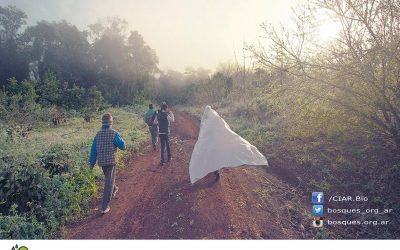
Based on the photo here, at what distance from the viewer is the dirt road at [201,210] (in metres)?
4.88

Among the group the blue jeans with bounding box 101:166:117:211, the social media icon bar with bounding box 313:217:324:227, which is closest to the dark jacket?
the blue jeans with bounding box 101:166:117:211

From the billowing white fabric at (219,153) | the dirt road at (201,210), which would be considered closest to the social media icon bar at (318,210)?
the dirt road at (201,210)

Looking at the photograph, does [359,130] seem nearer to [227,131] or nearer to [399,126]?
[399,126]

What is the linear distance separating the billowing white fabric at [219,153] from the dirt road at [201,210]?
1.21 feet

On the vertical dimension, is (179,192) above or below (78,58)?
below

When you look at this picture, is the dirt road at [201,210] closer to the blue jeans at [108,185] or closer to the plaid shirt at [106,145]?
the blue jeans at [108,185]

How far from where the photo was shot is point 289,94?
7215 mm

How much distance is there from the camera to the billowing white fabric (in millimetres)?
6172

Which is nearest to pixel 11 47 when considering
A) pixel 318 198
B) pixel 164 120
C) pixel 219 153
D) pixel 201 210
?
pixel 164 120

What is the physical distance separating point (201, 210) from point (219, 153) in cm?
120

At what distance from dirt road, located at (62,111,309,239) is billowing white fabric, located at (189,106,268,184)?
0.37m

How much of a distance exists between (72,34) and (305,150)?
663cm

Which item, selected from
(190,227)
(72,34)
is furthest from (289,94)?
(72,34)

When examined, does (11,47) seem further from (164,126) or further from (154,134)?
(164,126)
